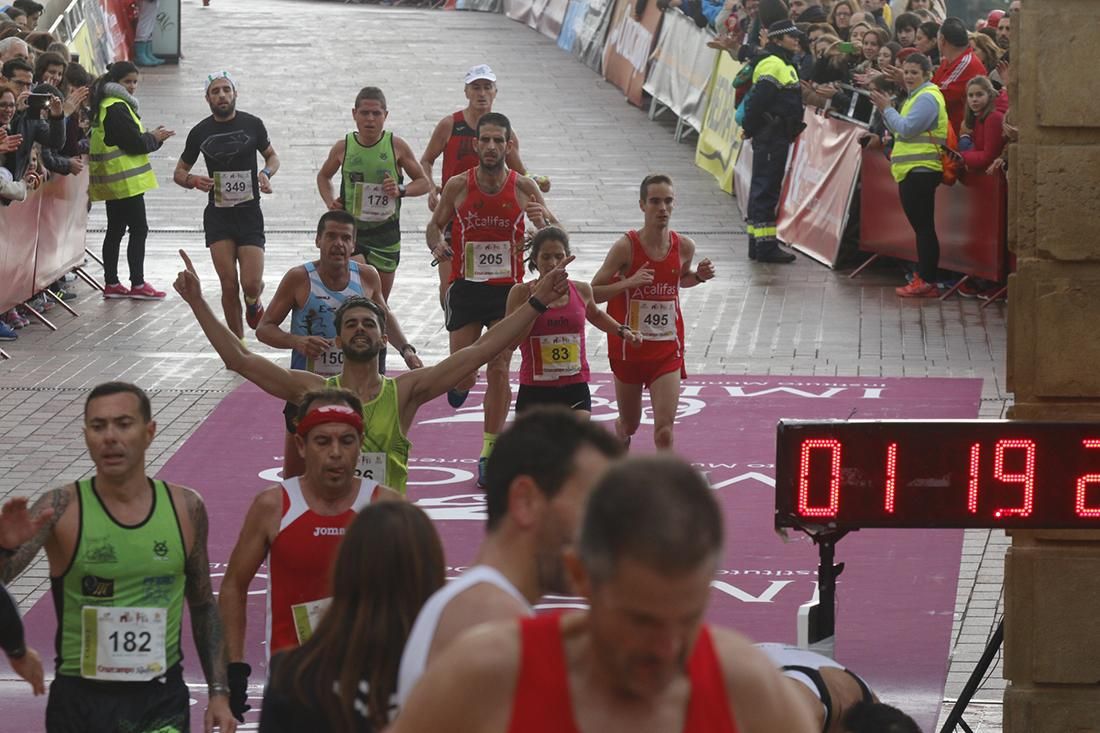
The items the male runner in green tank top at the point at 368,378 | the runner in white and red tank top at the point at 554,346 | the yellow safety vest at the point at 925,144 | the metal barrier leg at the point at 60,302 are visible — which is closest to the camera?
the male runner in green tank top at the point at 368,378

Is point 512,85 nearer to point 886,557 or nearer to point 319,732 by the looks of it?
point 886,557

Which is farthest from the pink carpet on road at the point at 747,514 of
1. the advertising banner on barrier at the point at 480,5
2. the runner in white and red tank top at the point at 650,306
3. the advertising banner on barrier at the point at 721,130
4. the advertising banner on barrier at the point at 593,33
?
the advertising banner on barrier at the point at 480,5

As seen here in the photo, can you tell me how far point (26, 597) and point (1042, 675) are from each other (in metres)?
5.05

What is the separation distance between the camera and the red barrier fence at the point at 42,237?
618 inches

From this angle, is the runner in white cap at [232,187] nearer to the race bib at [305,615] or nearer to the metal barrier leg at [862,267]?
the metal barrier leg at [862,267]

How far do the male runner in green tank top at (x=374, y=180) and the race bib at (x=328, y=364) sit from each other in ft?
12.8

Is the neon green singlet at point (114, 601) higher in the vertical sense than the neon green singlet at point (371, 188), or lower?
higher

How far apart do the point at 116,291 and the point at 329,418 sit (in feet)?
37.5

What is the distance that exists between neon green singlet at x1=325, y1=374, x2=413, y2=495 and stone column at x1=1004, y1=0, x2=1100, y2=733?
258 centimetres

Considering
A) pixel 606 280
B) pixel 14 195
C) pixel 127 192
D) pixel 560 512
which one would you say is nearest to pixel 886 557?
pixel 606 280

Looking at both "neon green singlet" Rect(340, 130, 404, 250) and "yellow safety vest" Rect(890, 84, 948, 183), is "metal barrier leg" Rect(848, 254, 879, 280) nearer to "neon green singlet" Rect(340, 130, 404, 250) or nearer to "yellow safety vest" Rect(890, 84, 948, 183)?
"yellow safety vest" Rect(890, 84, 948, 183)

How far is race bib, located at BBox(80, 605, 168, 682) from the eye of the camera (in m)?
5.98

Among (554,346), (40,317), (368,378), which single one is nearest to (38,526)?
(368,378)

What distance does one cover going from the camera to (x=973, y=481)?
593cm
